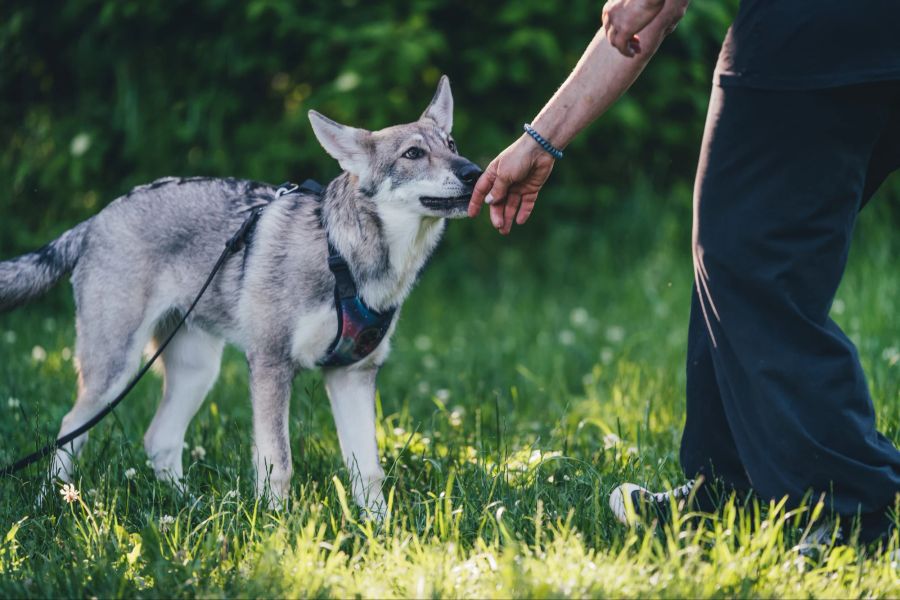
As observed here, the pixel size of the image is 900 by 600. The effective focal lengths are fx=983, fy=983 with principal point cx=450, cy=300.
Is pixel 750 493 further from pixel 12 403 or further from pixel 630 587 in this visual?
pixel 12 403

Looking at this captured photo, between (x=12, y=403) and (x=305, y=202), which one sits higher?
(x=305, y=202)

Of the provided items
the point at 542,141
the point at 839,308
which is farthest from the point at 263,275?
the point at 839,308

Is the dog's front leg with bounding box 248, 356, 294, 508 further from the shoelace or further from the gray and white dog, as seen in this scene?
Answer: the shoelace

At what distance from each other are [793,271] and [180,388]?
Answer: 2.47m

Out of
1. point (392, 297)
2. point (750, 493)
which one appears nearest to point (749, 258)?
point (750, 493)

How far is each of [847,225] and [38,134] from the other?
6.50 m

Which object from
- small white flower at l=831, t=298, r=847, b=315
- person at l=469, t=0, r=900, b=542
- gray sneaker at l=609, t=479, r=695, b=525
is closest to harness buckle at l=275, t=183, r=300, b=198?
person at l=469, t=0, r=900, b=542

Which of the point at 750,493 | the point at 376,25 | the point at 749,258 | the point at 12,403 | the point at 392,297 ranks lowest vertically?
the point at 12,403

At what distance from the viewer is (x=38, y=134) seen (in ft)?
24.4

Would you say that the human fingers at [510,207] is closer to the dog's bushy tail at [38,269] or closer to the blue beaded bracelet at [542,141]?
the blue beaded bracelet at [542,141]

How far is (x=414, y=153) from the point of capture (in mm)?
3533

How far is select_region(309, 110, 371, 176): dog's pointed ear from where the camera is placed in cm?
353

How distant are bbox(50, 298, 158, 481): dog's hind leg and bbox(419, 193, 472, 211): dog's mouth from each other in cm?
117

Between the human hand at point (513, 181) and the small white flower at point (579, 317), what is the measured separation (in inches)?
126
